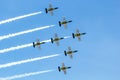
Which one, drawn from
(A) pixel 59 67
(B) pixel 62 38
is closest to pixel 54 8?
(B) pixel 62 38

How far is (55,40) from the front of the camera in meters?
176

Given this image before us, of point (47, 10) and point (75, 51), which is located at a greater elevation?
point (47, 10)

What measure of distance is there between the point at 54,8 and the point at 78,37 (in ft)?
70.9

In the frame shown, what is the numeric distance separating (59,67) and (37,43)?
787 inches

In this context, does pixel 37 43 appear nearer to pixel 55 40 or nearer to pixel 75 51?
pixel 55 40

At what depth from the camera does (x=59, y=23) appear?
589 ft

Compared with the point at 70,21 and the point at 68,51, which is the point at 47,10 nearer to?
the point at 70,21

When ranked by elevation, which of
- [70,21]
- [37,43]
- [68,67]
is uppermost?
[70,21]

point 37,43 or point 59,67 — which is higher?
point 37,43

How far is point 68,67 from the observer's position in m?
178

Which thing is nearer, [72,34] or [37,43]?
[37,43]

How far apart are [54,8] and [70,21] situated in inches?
481

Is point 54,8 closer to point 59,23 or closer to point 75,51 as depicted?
point 59,23

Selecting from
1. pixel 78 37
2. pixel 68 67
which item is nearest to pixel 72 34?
pixel 78 37
